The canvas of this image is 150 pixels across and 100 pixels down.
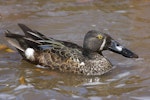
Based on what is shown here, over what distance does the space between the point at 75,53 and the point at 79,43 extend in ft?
4.45

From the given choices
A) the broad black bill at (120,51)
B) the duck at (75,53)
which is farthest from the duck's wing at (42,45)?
the broad black bill at (120,51)

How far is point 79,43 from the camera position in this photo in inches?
340

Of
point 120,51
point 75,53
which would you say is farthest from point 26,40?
point 120,51

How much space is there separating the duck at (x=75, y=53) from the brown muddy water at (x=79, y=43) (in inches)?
4.6

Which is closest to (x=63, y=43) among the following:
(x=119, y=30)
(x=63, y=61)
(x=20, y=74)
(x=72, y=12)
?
(x=63, y=61)

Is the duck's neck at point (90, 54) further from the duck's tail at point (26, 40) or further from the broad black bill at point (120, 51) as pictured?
the duck's tail at point (26, 40)

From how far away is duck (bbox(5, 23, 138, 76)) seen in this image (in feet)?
23.8

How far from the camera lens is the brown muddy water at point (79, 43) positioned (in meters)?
6.47

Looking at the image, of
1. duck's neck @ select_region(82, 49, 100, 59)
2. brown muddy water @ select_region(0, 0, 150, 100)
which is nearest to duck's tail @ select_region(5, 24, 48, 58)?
brown muddy water @ select_region(0, 0, 150, 100)

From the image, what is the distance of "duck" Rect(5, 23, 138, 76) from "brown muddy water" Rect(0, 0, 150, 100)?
12 cm

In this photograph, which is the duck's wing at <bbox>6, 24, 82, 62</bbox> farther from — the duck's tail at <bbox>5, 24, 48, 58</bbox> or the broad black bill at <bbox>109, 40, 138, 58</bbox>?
the broad black bill at <bbox>109, 40, 138, 58</bbox>

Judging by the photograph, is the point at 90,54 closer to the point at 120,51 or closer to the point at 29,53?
the point at 120,51

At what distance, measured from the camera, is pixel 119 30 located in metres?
9.26

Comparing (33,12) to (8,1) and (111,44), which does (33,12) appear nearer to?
(8,1)
